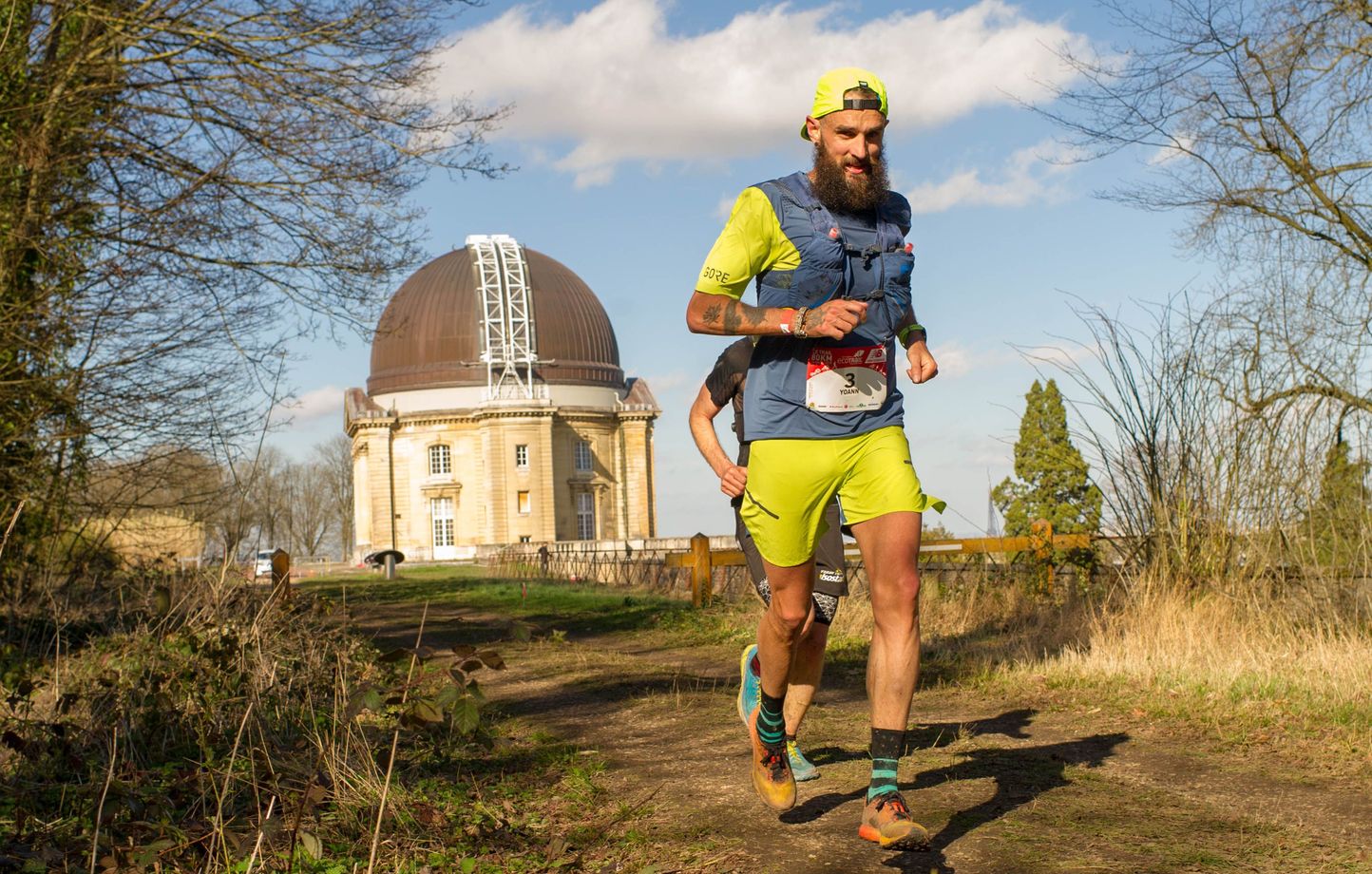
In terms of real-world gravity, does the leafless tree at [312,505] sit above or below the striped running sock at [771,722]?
above

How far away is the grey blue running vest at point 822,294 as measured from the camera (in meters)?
4.29

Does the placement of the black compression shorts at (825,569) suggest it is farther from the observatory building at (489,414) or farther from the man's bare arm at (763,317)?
the observatory building at (489,414)

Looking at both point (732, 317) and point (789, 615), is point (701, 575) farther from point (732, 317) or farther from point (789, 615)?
point (732, 317)

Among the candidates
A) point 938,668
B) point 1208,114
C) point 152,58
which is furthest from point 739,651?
point 1208,114

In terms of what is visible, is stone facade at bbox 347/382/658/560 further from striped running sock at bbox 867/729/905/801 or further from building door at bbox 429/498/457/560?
striped running sock at bbox 867/729/905/801

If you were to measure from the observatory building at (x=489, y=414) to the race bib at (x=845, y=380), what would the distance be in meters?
67.0

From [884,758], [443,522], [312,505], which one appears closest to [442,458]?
[443,522]

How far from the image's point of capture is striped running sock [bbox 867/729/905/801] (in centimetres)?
386

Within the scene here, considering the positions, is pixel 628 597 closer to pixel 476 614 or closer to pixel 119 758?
pixel 476 614

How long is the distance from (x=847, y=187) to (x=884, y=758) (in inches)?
69.2

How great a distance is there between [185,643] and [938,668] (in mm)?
4370

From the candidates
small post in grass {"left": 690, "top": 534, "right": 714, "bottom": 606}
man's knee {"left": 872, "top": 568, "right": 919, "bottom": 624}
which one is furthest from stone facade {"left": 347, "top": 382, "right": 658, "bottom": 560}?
man's knee {"left": 872, "top": 568, "right": 919, "bottom": 624}

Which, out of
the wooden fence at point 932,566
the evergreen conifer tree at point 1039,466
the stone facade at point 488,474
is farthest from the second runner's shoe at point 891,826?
the stone facade at point 488,474

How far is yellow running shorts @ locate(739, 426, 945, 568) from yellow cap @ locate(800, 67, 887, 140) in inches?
40.3
